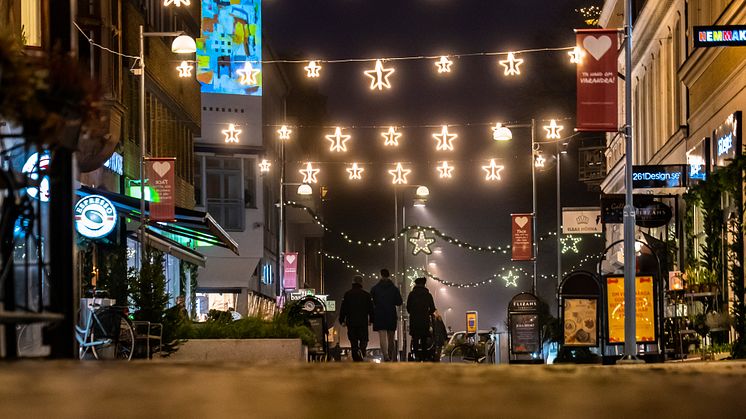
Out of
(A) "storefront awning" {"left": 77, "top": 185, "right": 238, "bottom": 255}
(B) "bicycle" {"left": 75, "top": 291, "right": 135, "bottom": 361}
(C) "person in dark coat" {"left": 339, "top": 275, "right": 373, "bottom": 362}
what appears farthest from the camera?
(A) "storefront awning" {"left": 77, "top": 185, "right": 238, "bottom": 255}

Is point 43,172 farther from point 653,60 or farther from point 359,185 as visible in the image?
point 359,185

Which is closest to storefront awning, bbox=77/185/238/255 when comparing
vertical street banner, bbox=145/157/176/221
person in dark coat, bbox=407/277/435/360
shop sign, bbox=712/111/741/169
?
vertical street banner, bbox=145/157/176/221

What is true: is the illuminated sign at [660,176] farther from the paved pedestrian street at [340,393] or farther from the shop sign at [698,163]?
the paved pedestrian street at [340,393]

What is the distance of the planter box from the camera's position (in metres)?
23.9

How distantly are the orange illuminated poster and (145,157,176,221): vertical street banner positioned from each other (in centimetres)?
1068

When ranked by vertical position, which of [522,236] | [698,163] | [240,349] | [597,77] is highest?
[597,77]

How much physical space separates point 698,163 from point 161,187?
490 inches

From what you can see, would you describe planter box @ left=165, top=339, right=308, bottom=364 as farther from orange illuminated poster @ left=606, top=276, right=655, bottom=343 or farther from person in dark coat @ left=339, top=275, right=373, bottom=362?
orange illuminated poster @ left=606, top=276, right=655, bottom=343

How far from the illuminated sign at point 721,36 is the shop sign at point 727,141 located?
3079 millimetres

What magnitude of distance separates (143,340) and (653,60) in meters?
21.5

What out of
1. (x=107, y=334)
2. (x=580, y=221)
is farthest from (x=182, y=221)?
(x=580, y=221)

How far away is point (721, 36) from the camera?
797 inches

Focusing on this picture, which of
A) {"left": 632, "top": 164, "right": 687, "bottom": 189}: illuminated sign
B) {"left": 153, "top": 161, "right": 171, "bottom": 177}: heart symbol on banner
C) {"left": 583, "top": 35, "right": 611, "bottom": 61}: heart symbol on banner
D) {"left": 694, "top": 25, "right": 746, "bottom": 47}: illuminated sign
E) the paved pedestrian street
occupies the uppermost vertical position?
{"left": 583, "top": 35, "right": 611, "bottom": 61}: heart symbol on banner

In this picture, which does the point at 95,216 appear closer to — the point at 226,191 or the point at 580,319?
the point at 580,319
